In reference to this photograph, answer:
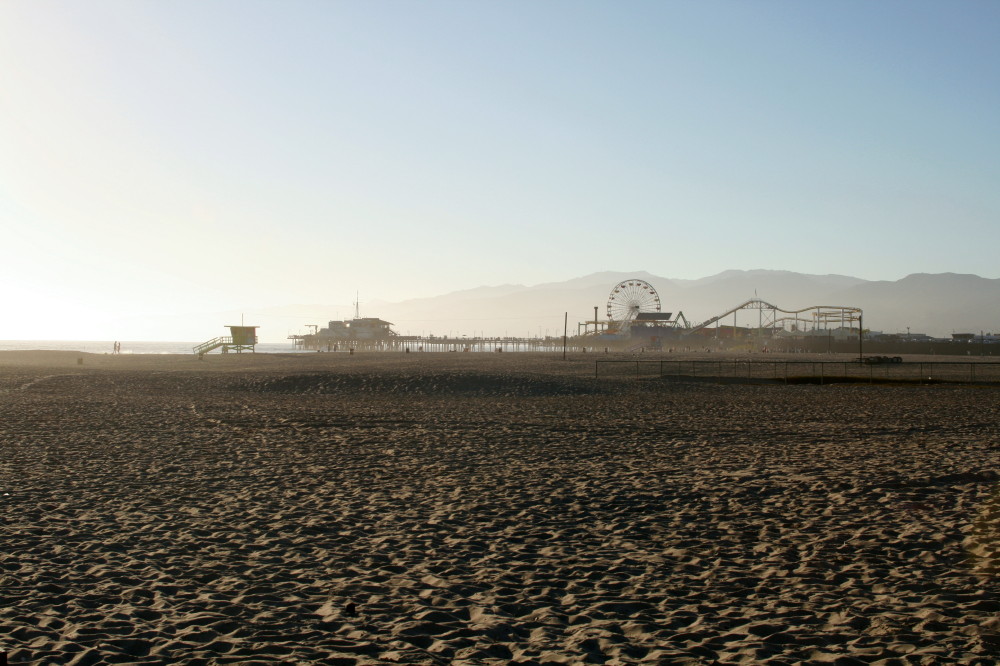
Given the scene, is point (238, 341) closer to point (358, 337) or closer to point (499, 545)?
point (358, 337)

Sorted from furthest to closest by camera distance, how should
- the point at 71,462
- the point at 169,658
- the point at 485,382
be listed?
the point at 485,382 → the point at 71,462 → the point at 169,658

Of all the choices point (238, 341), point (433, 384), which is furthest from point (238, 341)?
point (433, 384)

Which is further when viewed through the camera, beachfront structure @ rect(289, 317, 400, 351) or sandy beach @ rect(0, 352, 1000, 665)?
beachfront structure @ rect(289, 317, 400, 351)

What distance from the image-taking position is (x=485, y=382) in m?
Result: 30.1

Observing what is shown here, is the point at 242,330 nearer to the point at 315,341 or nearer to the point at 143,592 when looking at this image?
the point at 315,341

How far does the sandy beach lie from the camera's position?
5215mm

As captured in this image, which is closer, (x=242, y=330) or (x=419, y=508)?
(x=419, y=508)

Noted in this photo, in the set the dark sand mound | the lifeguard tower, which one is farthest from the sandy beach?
the lifeguard tower

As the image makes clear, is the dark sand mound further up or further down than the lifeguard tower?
further down

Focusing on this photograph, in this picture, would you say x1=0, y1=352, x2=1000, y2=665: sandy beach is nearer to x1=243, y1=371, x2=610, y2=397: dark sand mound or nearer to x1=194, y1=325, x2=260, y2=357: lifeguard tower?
x1=243, y1=371, x2=610, y2=397: dark sand mound

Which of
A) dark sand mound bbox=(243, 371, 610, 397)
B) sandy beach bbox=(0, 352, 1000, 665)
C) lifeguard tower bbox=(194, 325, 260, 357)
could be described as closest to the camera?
sandy beach bbox=(0, 352, 1000, 665)

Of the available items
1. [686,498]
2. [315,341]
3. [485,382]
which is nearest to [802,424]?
[686,498]

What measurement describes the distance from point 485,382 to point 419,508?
20.8 m

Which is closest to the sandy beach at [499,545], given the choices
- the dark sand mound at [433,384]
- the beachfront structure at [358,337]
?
the dark sand mound at [433,384]
